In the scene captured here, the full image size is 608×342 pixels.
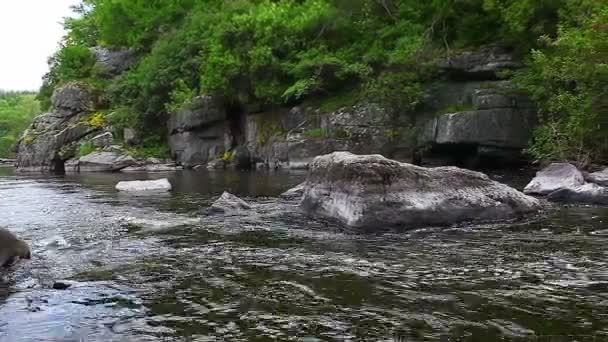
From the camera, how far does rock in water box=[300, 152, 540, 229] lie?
12.1 meters

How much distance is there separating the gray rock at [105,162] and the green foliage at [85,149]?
897 millimetres

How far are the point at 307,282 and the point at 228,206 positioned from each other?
820cm

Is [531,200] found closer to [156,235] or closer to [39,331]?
[156,235]

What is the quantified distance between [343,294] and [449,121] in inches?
803

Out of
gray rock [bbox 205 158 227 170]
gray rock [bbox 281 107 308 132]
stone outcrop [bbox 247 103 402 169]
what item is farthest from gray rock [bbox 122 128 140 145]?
gray rock [bbox 281 107 308 132]

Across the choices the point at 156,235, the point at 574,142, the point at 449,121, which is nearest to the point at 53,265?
the point at 156,235

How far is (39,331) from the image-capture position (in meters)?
6.09

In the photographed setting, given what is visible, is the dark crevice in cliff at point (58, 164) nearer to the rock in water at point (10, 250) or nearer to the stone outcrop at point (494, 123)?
the stone outcrop at point (494, 123)

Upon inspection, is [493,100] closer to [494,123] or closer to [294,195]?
[494,123]

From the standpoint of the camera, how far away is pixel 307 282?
788 cm

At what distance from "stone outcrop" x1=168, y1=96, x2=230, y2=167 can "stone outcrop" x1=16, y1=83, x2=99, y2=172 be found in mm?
10201

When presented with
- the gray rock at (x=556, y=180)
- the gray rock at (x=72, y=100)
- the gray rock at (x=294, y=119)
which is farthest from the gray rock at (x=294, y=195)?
the gray rock at (x=72, y=100)

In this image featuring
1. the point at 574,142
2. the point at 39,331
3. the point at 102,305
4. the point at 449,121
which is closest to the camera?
the point at 39,331

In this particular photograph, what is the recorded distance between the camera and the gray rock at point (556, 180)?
16.5 meters
